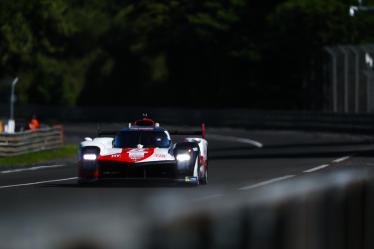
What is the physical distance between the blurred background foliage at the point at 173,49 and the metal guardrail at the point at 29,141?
107ft

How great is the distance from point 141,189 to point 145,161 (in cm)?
A: 49

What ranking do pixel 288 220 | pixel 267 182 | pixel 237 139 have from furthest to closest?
1. pixel 237 139
2. pixel 267 182
3. pixel 288 220

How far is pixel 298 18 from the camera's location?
75.0 metres

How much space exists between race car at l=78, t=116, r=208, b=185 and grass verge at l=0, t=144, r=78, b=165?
36.4 feet

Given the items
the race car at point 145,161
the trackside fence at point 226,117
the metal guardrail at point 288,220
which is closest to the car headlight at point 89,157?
the race car at point 145,161

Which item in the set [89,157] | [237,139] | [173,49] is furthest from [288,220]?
[173,49]

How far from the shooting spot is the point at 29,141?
34.3 meters

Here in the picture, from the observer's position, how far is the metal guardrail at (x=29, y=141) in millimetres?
32500

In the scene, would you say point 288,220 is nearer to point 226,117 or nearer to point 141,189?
point 141,189

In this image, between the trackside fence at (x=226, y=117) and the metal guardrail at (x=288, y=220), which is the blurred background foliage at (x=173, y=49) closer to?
the trackside fence at (x=226, y=117)

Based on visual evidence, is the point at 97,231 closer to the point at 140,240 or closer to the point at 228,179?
the point at 140,240

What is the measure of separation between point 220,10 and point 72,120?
15.8m

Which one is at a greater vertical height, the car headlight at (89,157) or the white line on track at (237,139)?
the car headlight at (89,157)

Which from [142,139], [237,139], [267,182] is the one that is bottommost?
[237,139]
